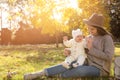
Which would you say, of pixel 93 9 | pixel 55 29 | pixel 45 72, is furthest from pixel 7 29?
pixel 45 72

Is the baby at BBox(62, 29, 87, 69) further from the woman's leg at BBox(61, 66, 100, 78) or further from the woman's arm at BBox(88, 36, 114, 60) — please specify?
the woman's arm at BBox(88, 36, 114, 60)

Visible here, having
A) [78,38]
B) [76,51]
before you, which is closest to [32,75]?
[76,51]

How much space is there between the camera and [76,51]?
828 centimetres

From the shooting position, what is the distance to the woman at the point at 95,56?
310 inches

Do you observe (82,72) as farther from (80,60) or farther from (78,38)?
(78,38)

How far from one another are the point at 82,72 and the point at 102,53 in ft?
2.21

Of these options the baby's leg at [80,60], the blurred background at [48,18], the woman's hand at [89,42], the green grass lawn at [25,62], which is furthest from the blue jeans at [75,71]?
the blurred background at [48,18]

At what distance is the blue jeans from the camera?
8.09 metres

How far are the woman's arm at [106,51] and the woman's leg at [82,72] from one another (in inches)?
14.8

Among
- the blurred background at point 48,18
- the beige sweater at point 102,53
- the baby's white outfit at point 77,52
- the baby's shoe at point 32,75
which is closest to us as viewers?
the beige sweater at point 102,53

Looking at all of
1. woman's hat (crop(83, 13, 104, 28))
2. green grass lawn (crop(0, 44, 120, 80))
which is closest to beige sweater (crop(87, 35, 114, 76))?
woman's hat (crop(83, 13, 104, 28))

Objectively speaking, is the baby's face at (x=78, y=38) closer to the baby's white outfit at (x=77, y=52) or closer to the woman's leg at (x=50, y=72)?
the baby's white outfit at (x=77, y=52)

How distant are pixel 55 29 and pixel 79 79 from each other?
2734 centimetres

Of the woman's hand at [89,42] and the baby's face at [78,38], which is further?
the baby's face at [78,38]
